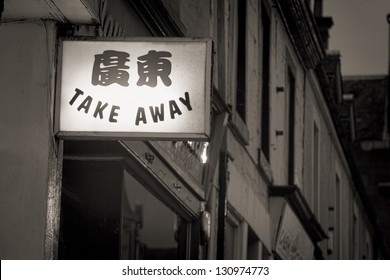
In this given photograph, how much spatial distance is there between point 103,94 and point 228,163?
4.95 meters

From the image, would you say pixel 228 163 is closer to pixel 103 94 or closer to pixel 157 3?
pixel 157 3

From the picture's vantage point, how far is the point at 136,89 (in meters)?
6.98

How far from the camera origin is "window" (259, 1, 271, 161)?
48.6 ft

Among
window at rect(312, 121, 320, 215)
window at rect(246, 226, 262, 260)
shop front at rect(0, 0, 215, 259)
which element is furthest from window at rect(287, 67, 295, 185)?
shop front at rect(0, 0, 215, 259)

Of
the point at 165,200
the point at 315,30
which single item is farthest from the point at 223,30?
the point at 315,30

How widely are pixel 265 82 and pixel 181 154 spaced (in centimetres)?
524

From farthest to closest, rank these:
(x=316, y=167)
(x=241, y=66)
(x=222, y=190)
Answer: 1. (x=316, y=167)
2. (x=241, y=66)
3. (x=222, y=190)

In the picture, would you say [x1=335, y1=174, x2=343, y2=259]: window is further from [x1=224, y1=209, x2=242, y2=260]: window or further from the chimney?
[x1=224, y1=209, x2=242, y2=260]: window

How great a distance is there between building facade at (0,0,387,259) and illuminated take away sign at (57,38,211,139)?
0.10 m

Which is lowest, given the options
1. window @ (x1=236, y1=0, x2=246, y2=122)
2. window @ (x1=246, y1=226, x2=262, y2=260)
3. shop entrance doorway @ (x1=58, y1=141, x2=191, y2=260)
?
shop entrance doorway @ (x1=58, y1=141, x2=191, y2=260)

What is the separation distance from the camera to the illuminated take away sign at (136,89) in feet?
22.6

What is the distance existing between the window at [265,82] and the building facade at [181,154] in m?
0.01

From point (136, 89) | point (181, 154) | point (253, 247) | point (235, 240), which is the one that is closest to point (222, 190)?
point (235, 240)

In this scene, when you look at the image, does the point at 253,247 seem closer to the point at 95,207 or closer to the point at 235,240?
the point at 235,240
